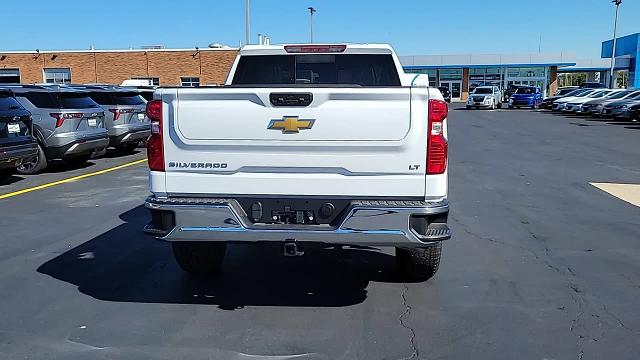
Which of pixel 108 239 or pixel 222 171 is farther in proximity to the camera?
pixel 108 239

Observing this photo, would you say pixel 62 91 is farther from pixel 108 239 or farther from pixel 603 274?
pixel 603 274

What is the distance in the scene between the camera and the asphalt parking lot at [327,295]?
3998mm

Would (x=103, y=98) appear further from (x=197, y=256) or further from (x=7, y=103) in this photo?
(x=197, y=256)

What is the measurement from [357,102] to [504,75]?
6582 cm

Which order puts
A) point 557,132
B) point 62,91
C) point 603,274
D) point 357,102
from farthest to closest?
point 557,132, point 62,91, point 603,274, point 357,102

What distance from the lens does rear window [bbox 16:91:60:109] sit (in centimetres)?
1188

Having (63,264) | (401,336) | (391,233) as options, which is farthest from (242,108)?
(63,264)

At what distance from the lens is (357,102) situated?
13.1ft

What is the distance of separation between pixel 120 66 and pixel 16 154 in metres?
41.0

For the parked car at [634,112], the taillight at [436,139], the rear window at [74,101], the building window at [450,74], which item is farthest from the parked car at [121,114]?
the building window at [450,74]

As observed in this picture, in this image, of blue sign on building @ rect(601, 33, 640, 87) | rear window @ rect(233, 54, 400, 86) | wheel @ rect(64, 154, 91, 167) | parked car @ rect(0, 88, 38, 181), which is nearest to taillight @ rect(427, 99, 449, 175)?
rear window @ rect(233, 54, 400, 86)

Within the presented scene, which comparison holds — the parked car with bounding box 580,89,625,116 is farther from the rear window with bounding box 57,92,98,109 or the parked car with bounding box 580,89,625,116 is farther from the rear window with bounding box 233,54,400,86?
the rear window with bounding box 233,54,400,86

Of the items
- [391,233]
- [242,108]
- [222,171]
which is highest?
[242,108]

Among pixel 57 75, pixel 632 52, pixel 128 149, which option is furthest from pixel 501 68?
pixel 128 149
